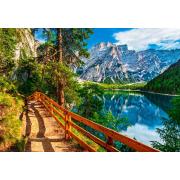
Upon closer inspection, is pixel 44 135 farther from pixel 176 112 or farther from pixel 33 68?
pixel 176 112

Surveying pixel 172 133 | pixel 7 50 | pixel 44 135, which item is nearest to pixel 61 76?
pixel 7 50

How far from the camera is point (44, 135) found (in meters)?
8.71

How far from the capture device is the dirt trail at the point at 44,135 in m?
7.41

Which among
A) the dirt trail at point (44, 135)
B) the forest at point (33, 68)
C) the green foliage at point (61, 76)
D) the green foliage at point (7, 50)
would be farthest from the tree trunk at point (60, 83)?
the green foliage at point (7, 50)

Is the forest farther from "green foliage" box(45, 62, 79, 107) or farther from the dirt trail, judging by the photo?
the dirt trail

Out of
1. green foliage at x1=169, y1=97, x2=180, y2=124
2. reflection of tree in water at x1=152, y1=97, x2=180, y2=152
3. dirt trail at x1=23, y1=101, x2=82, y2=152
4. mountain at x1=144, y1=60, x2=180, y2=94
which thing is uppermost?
mountain at x1=144, y1=60, x2=180, y2=94

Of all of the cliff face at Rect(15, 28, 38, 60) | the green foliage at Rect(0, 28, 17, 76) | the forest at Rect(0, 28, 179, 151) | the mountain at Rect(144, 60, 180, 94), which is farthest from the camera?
the mountain at Rect(144, 60, 180, 94)

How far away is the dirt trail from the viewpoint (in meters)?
7.41

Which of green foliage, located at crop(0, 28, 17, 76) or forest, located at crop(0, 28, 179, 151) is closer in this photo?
forest, located at crop(0, 28, 179, 151)

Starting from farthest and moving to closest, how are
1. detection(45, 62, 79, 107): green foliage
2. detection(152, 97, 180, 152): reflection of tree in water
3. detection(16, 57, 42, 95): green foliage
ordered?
detection(152, 97, 180, 152): reflection of tree in water
detection(45, 62, 79, 107): green foliage
detection(16, 57, 42, 95): green foliage

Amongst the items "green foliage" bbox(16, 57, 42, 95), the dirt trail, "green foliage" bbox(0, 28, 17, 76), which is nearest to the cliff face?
"green foliage" bbox(16, 57, 42, 95)

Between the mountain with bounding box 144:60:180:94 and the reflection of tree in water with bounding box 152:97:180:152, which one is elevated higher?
→ the mountain with bounding box 144:60:180:94
